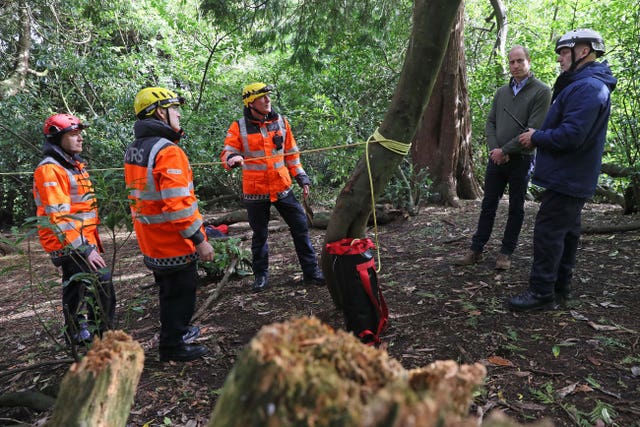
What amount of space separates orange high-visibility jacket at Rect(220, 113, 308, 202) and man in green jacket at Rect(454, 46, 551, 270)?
2.20 metres

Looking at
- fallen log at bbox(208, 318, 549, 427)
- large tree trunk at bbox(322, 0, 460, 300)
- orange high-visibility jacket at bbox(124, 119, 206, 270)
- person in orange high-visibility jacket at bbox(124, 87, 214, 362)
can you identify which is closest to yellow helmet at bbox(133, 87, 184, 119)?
person in orange high-visibility jacket at bbox(124, 87, 214, 362)

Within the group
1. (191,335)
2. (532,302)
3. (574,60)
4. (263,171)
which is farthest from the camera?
(263,171)

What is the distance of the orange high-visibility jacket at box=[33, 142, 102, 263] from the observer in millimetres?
3357

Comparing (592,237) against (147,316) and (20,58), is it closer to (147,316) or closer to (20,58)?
(147,316)

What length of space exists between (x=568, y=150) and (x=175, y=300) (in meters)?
3.33

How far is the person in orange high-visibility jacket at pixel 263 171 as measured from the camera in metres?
4.54

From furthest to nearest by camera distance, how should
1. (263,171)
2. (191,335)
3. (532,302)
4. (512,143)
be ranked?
(263,171) → (512,143) → (191,335) → (532,302)

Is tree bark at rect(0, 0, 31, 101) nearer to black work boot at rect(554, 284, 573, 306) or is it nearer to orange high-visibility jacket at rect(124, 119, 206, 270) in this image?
orange high-visibility jacket at rect(124, 119, 206, 270)

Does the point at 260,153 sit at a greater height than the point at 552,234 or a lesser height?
greater

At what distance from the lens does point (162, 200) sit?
304 centimetres

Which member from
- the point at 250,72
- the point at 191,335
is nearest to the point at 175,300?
the point at 191,335

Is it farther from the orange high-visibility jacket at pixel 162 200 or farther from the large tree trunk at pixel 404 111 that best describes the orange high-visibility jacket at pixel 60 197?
the large tree trunk at pixel 404 111

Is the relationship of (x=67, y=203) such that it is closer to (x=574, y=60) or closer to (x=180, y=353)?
(x=180, y=353)

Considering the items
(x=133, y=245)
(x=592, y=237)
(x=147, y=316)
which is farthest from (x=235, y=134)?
(x=133, y=245)
